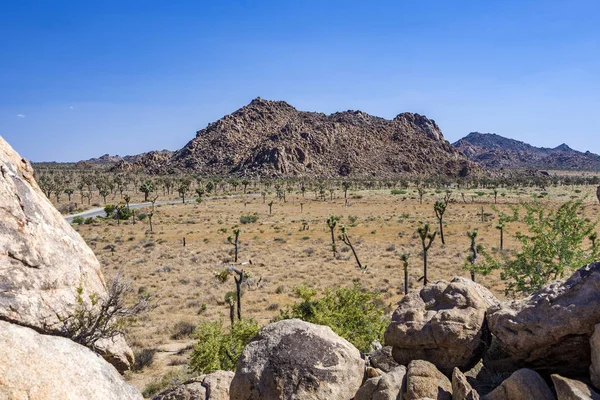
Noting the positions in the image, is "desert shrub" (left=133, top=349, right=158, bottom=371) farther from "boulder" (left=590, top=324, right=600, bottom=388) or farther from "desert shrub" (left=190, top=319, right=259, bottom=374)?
"boulder" (left=590, top=324, right=600, bottom=388)

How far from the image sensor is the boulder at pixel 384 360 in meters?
10.4

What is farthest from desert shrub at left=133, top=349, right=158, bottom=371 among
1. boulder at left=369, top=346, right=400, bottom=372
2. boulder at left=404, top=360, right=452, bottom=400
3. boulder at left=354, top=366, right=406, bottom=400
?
boulder at left=404, top=360, right=452, bottom=400

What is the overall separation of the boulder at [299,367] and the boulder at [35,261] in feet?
8.82

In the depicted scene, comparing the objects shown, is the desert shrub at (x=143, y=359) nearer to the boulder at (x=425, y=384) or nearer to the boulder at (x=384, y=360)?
the boulder at (x=384, y=360)

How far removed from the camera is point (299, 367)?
907 centimetres

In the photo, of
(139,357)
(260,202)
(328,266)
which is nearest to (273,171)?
(260,202)

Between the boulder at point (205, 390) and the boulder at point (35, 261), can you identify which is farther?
the boulder at point (205, 390)

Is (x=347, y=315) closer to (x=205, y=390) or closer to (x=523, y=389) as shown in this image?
(x=205, y=390)

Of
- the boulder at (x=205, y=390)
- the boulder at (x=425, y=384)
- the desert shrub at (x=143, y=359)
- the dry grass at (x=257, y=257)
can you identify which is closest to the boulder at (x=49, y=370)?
the boulder at (x=205, y=390)

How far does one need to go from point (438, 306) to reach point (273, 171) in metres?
183

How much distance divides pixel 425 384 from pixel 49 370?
21.4ft

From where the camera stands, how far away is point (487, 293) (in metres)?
11.0

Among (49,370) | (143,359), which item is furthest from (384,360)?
(143,359)

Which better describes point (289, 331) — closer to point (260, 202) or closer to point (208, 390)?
point (208, 390)
